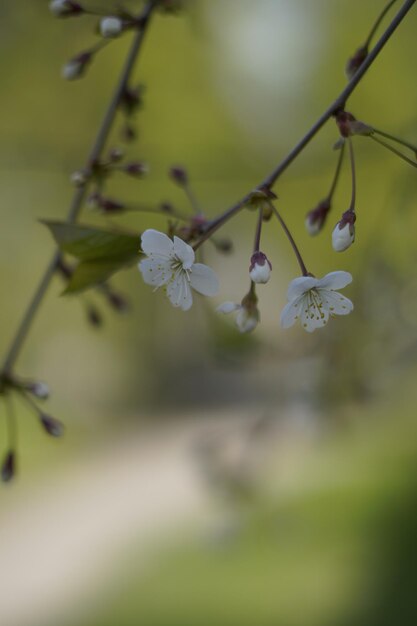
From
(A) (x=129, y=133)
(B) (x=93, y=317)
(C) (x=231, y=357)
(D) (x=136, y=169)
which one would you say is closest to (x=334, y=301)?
(D) (x=136, y=169)

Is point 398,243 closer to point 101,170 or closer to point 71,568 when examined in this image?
point 101,170

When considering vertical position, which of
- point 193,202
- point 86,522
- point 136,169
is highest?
point 86,522

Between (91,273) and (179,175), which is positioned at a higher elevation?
(179,175)

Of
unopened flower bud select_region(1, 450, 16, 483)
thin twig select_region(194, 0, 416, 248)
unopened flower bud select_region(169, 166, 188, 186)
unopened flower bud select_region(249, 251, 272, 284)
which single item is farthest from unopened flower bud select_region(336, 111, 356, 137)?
unopened flower bud select_region(1, 450, 16, 483)

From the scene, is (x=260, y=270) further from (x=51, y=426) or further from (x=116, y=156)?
(x=51, y=426)

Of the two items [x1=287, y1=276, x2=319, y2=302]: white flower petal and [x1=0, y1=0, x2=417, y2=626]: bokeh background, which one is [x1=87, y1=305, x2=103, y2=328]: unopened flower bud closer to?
[x1=0, y1=0, x2=417, y2=626]: bokeh background

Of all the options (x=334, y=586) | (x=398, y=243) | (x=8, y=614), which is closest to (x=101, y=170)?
(x=398, y=243)
